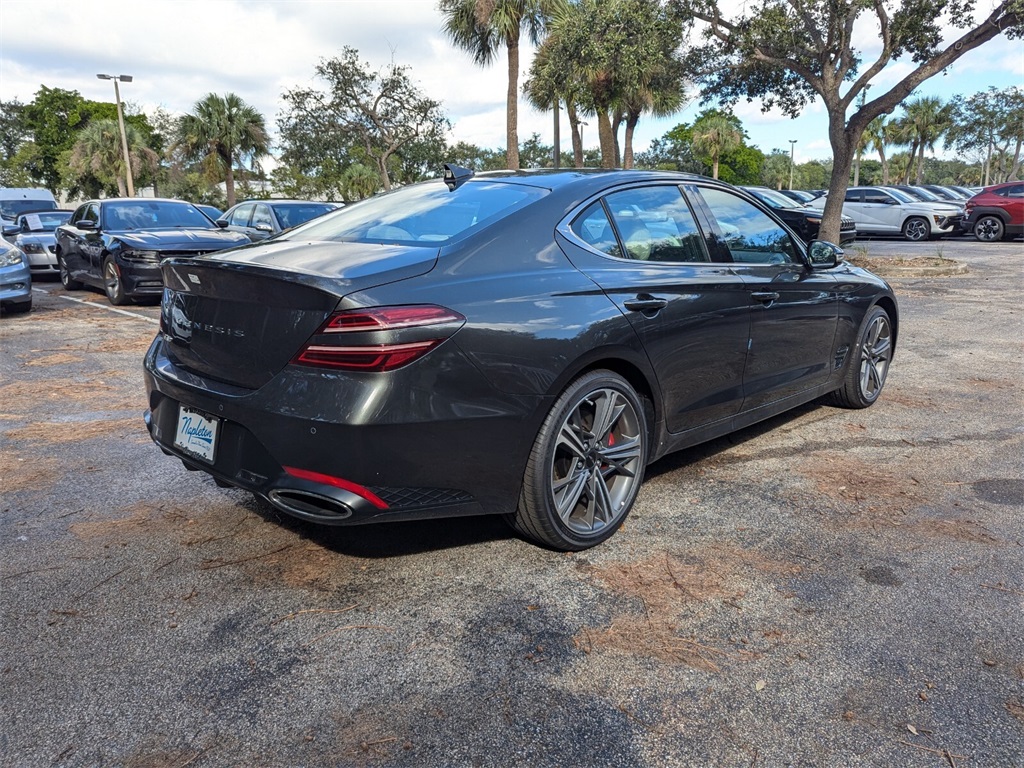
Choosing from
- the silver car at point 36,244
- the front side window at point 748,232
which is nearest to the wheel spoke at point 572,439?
the front side window at point 748,232

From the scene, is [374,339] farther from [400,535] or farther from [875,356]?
[875,356]

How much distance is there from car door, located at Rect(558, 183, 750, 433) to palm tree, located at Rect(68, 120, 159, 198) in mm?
41364

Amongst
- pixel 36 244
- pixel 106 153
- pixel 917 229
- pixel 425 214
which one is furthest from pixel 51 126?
pixel 425 214

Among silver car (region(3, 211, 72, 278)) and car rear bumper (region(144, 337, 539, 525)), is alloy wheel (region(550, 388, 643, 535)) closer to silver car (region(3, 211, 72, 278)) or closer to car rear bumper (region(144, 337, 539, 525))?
car rear bumper (region(144, 337, 539, 525))

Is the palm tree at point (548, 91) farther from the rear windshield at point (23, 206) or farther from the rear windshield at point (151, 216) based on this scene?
the rear windshield at point (23, 206)

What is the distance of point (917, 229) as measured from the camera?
74.1 feet

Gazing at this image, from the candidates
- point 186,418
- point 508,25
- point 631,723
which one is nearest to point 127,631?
point 186,418

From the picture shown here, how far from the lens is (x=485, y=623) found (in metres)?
2.71

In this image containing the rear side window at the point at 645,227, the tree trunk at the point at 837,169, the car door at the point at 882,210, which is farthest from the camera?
the car door at the point at 882,210

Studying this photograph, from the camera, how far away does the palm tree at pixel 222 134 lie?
1323 inches

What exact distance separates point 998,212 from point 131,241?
2169 centimetres

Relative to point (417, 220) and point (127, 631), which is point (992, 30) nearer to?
point (417, 220)

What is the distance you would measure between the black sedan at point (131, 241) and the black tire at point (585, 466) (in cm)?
782

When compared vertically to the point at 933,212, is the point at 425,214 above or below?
above
